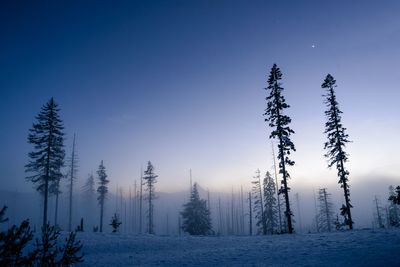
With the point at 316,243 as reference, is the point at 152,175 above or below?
above

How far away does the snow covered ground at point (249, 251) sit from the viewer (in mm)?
14000

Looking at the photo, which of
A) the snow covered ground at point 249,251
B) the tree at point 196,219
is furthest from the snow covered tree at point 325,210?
the snow covered ground at point 249,251

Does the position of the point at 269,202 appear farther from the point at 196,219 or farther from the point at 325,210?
the point at 325,210

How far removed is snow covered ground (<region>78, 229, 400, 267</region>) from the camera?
1400 cm

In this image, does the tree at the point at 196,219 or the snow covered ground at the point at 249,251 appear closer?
the snow covered ground at the point at 249,251

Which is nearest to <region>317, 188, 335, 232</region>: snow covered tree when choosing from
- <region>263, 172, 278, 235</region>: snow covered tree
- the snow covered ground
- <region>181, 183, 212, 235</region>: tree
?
<region>263, 172, 278, 235</region>: snow covered tree

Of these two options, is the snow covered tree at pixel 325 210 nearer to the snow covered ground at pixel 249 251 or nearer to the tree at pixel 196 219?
the tree at pixel 196 219

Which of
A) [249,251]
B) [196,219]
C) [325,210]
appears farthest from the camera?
[325,210]

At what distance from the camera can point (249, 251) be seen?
17.4 metres

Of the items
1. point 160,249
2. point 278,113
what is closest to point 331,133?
point 278,113

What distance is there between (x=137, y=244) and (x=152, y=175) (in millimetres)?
36891

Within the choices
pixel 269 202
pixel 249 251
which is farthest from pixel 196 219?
pixel 249 251

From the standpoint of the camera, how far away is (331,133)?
102 feet

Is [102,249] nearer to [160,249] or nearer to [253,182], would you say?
[160,249]
